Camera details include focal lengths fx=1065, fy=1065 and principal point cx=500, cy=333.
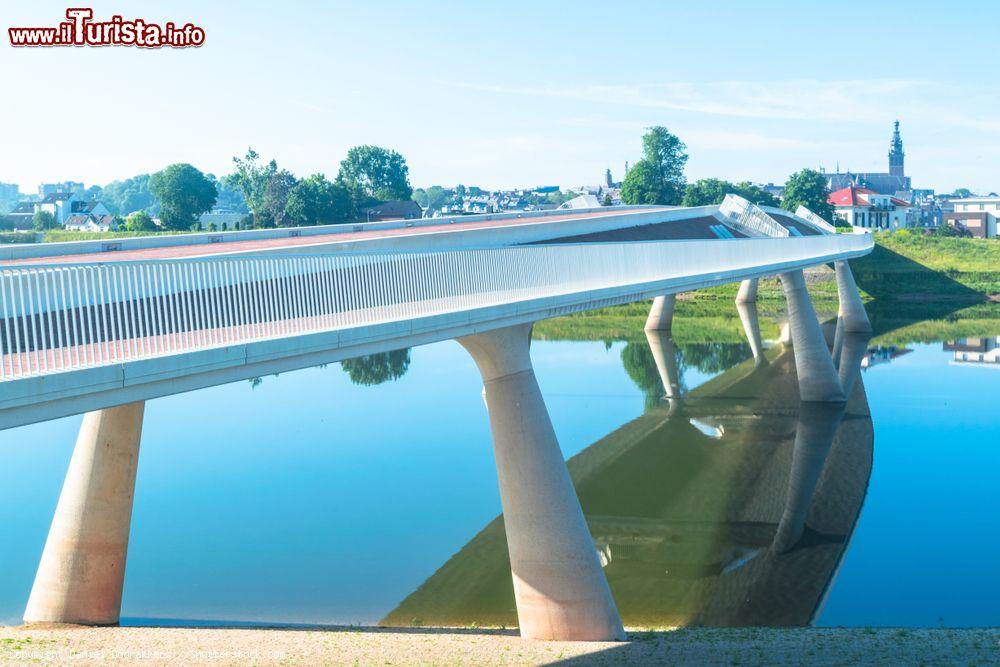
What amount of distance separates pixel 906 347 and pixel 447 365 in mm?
25676

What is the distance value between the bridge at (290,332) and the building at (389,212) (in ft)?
255

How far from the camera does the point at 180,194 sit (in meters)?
107

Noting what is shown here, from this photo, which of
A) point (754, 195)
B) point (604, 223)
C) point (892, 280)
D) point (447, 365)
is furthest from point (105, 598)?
point (754, 195)

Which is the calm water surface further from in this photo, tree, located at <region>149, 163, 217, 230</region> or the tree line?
the tree line

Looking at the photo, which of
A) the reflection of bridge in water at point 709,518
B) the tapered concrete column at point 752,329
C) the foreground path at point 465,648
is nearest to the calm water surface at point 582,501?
the reflection of bridge in water at point 709,518

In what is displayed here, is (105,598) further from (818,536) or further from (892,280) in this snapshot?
(892,280)

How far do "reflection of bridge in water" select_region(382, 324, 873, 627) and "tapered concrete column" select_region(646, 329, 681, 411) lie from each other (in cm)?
169

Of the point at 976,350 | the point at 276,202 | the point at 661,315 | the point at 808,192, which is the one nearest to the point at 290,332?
the point at 661,315

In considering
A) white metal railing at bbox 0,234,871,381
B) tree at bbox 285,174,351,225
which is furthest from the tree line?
white metal railing at bbox 0,234,871,381

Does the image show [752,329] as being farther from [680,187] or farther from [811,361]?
[680,187]

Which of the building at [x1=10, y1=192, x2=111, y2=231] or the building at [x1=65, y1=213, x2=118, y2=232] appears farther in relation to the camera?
the building at [x1=10, y1=192, x2=111, y2=231]

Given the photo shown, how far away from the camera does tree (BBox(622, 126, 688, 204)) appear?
122 meters

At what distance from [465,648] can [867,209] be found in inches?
5333

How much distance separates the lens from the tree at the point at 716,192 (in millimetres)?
119750
